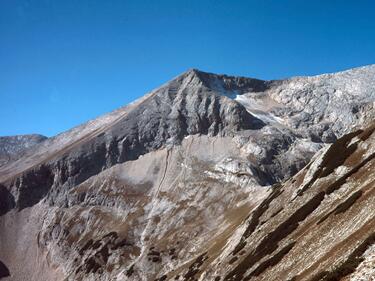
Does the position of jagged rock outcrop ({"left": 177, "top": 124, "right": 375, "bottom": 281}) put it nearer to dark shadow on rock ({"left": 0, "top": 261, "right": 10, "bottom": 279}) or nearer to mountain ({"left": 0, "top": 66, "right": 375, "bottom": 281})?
mountain ({"left": 0, "top": 66, "right": 375, "bottom": 281})

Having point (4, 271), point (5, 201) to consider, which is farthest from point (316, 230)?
point (5, 201)

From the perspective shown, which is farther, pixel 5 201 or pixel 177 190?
pixel 5 201

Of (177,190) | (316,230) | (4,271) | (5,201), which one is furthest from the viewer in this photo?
(5,201)

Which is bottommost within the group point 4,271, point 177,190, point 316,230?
point 316,230

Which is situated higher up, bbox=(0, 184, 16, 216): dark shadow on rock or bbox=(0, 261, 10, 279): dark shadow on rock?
bbox=(0, 184, 16, 216): dark shadow on rock

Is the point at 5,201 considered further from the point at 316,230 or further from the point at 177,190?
the point at 316,230

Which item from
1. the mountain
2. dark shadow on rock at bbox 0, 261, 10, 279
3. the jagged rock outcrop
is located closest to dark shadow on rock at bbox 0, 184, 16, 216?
the mountain

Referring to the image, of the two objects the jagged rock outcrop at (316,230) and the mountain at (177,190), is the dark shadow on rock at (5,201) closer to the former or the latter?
the mountain at (177,190)

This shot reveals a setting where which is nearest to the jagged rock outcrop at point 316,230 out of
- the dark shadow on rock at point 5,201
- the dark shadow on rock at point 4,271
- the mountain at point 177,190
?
the mountain at point 177,190

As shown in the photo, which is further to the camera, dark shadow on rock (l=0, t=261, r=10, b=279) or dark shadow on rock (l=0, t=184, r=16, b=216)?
dark shadow on rock (l=0, t=184, r=16, b=216)
